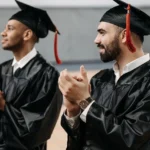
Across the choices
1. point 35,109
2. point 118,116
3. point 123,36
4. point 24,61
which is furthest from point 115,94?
point 24,61

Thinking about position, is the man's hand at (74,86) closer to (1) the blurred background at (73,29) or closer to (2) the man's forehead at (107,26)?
(2) the man's forehead at (107,26)

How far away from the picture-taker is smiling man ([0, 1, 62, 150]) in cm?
242

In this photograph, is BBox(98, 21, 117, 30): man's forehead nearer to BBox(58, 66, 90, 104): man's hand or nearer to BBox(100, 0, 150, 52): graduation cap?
BBox(100, 0, 150, 52): graduation cap

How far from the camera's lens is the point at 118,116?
1828 mm

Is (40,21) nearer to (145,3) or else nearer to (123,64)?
(123,64)

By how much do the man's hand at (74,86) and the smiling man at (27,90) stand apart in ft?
2.37

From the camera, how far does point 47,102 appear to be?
2480 millimetres

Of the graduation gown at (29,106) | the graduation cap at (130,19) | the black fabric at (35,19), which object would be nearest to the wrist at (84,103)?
the graduation cap at (130,19)

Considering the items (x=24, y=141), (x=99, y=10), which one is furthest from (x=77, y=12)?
(x=24, y=141)

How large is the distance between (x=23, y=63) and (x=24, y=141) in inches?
18.7

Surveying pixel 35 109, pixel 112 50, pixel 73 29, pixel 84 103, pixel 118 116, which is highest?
pixel 112 50

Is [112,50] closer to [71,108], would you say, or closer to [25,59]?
[71,108]

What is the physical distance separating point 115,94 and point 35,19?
0.98m

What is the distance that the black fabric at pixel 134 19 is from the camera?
1993mm
